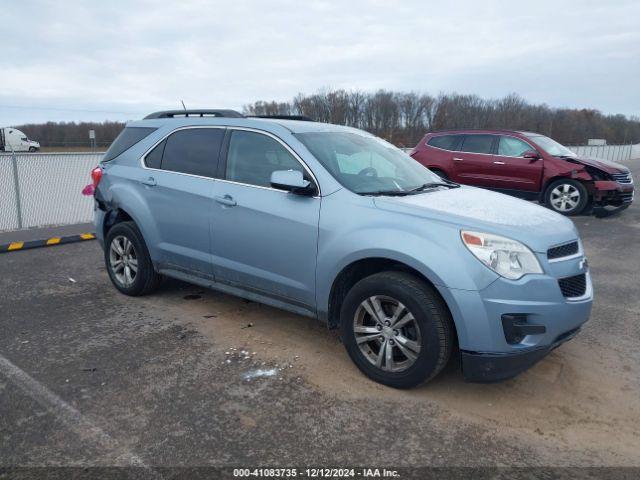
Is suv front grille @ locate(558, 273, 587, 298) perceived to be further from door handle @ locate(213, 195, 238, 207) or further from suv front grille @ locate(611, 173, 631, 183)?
suv front grille @ locate(611, 173, 631, 183)

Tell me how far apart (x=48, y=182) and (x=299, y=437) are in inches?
369

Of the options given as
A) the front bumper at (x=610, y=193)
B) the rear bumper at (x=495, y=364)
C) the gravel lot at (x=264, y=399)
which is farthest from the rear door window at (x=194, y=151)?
the front bumper at (x=610, y=193)

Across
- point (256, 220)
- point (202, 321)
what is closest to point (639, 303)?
point (256, 220)

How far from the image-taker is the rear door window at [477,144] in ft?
37.7

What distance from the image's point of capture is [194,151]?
4.73m

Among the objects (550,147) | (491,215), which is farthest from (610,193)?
(491,215)

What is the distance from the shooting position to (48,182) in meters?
10.3

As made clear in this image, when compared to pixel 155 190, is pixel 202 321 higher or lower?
lower

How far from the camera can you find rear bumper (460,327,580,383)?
3088 mm

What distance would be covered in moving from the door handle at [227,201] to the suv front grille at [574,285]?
2499 millimetres

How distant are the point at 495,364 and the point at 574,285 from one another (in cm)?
79

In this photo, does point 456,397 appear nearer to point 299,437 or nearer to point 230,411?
point 299,437

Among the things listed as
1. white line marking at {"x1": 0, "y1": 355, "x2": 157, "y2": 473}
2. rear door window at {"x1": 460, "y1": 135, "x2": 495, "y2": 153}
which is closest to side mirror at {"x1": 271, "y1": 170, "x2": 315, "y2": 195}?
white line marking at {"x1": 0, "y1": 355, "x2": 157, "y2": 473}

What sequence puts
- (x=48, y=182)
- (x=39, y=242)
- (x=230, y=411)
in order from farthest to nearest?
(x=48, y=182), (x=39, y=242), (x=230, y=411)
